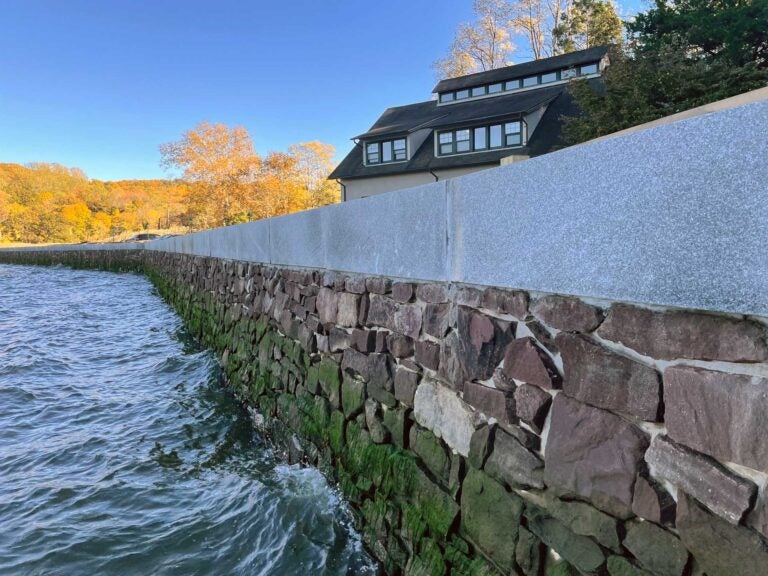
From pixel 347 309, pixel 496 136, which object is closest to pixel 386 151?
pixel 496 136

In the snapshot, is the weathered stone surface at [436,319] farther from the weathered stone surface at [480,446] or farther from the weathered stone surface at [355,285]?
the weathered stone surface at [355,285]

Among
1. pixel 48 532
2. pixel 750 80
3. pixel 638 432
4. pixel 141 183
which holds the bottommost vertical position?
pixel 48 532

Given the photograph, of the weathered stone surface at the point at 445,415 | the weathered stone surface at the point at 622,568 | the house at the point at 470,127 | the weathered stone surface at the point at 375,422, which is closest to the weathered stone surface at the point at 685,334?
the weathered stone surface at the point at 622,568

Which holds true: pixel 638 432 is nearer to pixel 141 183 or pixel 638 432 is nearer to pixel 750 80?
pixel 750 80

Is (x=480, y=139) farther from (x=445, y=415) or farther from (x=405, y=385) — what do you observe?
(x=445, y=415)

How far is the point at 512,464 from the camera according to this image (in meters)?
1.93

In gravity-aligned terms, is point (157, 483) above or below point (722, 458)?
below

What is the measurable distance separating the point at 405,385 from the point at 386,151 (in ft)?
79.2

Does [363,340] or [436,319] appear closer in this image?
[436,319]

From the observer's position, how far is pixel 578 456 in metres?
1.62

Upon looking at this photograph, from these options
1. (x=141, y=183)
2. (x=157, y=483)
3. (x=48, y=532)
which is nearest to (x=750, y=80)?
(x=157, y=483)

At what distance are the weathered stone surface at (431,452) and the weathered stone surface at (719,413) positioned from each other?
1.27m

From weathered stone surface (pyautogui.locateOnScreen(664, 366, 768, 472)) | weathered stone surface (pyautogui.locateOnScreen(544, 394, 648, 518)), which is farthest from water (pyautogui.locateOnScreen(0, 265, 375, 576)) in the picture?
weathered stone surface (pyautogui.locateOnScreen(664, 366, 768, 472))

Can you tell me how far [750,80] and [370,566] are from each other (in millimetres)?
14284
